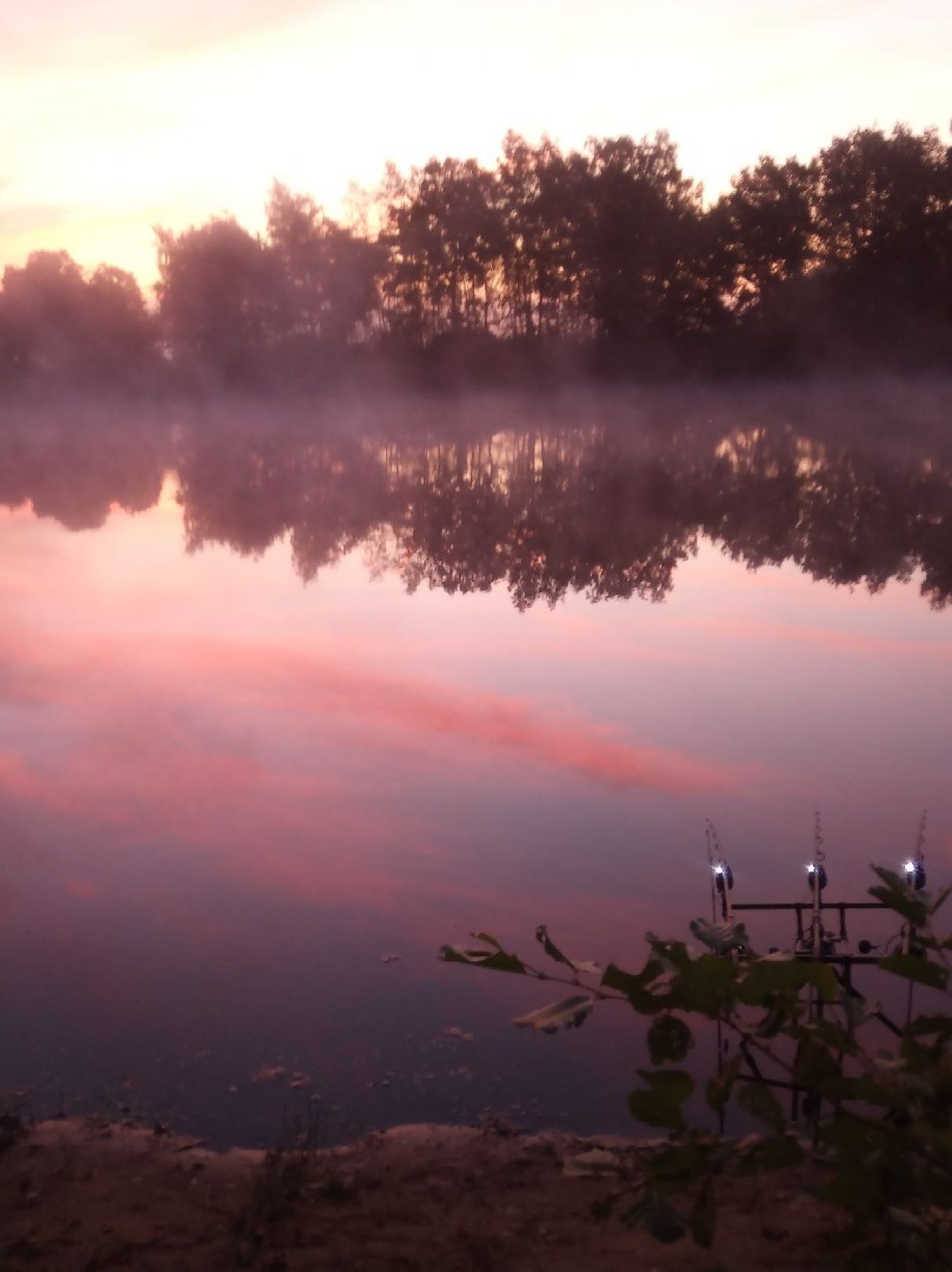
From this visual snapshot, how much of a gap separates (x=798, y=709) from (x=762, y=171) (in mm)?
48671

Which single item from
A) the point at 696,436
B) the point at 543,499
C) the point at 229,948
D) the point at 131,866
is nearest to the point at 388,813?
the point at 131,866

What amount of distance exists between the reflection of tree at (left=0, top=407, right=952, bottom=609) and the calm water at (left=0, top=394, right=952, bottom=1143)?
131 millimetres

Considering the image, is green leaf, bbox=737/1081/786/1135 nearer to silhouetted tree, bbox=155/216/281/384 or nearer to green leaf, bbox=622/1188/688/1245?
green leaf, bbox=622/1188/688/1245

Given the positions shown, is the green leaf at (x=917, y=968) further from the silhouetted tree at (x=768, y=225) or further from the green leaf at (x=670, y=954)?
the silhouetted tree at (x=768, y=225)

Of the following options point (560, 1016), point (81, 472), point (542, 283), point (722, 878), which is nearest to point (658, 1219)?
point (560, 1016)

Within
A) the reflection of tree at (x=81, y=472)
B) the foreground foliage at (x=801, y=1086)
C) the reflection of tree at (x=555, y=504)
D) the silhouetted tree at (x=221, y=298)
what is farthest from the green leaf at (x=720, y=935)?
the silhouetted tree at (x=221, y=298)

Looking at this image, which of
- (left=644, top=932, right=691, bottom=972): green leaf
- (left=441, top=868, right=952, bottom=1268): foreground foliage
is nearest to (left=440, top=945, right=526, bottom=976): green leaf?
(left=441, top=868, right=952, bottom=1268): foreground foliage

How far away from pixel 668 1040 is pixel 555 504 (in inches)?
716

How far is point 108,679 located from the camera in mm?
9812

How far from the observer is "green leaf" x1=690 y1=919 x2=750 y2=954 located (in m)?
1.88

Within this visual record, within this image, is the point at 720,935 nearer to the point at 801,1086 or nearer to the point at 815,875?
the point at 801,1086

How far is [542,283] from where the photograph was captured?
57375mm

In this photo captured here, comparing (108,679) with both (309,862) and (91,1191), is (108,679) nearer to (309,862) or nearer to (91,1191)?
(309,862)

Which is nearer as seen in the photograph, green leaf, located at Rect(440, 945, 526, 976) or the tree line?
green leaf, located at Rect(440, 945, 526, 976)
